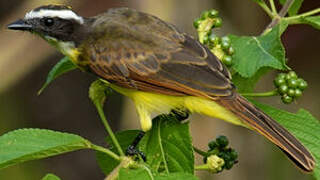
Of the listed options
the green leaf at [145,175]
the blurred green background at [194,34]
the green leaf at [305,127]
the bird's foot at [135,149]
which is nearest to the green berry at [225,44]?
the green leaf at [305,127]

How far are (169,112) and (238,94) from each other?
0.39 metres

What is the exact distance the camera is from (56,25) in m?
3.80

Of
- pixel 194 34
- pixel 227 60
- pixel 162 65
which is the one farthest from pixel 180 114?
pixel 194 34

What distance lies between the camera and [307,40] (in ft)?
25.7

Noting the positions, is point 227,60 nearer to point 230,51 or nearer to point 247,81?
point 230,51

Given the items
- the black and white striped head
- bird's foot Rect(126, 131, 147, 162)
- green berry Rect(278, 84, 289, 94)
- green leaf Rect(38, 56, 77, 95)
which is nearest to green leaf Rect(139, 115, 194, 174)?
bird's foot Rect(126, 131, 147, 162)

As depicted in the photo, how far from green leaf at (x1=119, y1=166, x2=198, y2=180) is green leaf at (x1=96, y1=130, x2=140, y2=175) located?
45cm

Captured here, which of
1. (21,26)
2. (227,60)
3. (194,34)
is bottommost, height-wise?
(194,34)

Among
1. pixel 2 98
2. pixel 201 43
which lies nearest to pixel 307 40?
pixel 2 98

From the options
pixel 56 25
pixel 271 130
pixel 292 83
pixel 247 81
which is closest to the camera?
pixel 292 83

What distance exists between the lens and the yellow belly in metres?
3.58

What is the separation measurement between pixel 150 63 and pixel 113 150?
58 cm

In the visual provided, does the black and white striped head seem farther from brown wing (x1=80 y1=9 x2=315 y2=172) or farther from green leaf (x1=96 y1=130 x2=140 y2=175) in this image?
green leaf (x1=96 y1=130 x2=140 y2=175)

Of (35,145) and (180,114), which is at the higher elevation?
(35,145)
